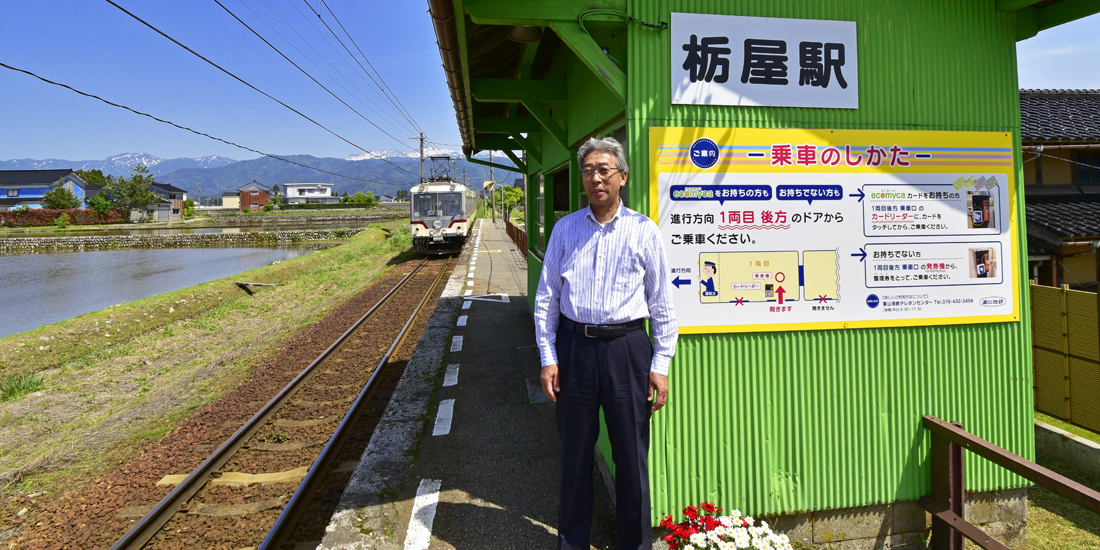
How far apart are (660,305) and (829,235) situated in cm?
115

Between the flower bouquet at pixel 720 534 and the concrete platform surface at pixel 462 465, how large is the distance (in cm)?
37

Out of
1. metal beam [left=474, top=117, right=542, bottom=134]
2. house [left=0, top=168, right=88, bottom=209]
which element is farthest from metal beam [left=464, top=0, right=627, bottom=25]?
house [left=0, top=168, right=88, bottom=209]

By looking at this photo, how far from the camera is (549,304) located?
2338 millimetres

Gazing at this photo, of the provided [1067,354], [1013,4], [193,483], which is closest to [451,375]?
[193,483]

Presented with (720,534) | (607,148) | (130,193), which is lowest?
(720,534)

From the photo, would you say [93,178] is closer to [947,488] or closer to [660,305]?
[660,305]

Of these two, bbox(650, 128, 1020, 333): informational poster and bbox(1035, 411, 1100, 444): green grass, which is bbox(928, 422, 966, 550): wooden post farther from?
bbox(1035, 411, 1100, 444): green grass

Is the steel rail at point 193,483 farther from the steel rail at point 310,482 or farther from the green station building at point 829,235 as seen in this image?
the green station building at point 829,235

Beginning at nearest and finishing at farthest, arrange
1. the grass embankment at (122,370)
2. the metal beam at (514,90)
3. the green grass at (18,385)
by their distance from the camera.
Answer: the metal beam at (514,90)
the grass embankment at (122,370)
the green grass at (18,385)

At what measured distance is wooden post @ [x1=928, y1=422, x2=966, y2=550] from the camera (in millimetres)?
2736

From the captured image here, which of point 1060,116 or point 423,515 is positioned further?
point 1060,116

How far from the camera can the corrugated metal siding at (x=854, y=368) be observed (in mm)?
2729

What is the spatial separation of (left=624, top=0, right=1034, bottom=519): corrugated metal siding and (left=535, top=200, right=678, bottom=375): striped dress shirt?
1.72ft

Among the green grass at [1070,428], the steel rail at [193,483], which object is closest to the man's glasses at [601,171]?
the steel rail at [193,483]
